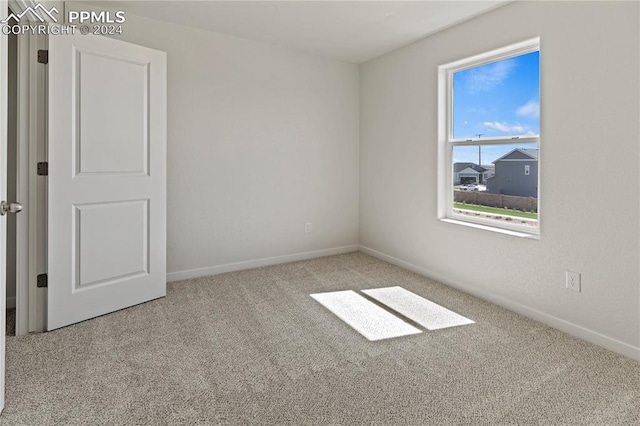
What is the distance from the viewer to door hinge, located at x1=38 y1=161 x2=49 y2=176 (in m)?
2.50

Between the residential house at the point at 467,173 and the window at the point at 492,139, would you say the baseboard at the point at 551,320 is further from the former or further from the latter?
the residential house at the point at 467,173

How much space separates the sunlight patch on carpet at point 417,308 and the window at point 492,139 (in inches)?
32.8

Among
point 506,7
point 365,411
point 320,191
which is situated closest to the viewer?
point 365,411

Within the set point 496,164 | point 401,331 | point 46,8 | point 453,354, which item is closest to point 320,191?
point 496,164

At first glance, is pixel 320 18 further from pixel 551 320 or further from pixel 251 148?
pixel 551 320

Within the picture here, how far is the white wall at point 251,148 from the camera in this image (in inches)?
141

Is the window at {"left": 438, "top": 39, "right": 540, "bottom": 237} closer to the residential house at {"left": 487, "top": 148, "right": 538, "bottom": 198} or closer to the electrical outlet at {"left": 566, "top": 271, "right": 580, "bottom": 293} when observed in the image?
the residential house at {"left": 487, "top": 148, "right": 538, "bottom": 198}

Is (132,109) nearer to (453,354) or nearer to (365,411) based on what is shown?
(365,411)

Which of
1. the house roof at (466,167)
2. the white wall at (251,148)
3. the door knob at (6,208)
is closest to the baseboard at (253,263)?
the white wall at (251,148)

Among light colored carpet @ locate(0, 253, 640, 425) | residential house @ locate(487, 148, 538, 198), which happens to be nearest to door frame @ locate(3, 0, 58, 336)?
light colored carpet @ locate(0, 253, 640, 425)

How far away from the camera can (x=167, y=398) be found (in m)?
1.84

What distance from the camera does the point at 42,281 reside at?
2555 mm

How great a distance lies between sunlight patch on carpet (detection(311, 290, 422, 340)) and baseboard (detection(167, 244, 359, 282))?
1.07m

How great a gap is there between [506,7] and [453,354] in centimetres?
259
